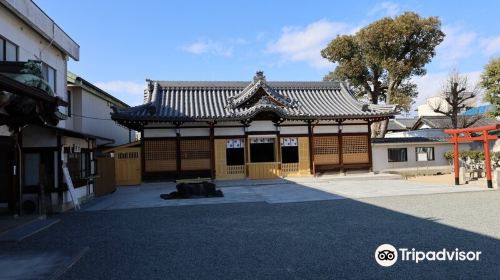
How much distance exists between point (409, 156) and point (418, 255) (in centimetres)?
2059

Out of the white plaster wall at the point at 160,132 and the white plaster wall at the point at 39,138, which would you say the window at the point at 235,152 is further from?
the white plaster wall at the point at 39,138

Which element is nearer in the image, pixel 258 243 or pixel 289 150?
pixel 258 243

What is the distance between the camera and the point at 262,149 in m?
21.7

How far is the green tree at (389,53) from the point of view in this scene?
91.5 ft

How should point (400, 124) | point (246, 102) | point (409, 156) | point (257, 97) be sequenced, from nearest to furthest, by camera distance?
point (246, 102)
point (257, 97)
point (409, 156)
point (400, 124)

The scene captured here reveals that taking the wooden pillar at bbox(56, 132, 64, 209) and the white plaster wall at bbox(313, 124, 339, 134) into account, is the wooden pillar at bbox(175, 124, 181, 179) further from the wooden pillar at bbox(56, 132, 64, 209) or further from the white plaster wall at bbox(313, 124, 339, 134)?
the wooden pillar at bbox(56, 132, 64, 209)

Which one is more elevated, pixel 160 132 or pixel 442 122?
pixel 442 122

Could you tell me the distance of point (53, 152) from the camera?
37.7 feet

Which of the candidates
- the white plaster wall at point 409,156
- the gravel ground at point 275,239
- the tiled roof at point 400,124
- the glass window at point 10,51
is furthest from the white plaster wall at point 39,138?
the tiled roof at point 400,124

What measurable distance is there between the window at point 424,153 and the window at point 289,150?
9195mm

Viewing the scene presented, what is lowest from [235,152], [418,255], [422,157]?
[418,255]

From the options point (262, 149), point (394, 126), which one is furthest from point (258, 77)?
point (394, 126)

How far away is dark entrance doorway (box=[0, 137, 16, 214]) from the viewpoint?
33.6ft

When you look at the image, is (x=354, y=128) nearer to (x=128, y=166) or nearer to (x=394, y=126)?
(x=128, y=166)
